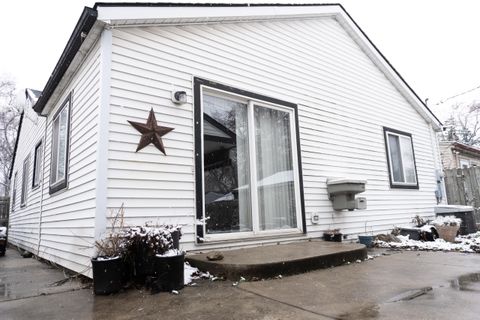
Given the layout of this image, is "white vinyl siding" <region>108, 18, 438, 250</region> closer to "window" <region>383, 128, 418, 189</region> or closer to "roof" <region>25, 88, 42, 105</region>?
"window" <region>383, 128, 418, 189</region>

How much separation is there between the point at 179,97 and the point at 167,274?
217 centimetres

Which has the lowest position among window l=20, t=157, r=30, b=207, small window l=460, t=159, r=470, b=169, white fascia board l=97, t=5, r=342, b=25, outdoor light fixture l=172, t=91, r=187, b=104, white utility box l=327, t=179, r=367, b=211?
white utility box l=327, t=179, r=367, b=211

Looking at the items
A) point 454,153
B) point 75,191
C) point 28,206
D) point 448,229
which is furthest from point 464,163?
point 28,206

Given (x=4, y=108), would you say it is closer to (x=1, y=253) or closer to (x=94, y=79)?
(x=1, y=253)

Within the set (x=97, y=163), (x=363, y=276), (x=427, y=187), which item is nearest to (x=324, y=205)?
(x=363, y=276)

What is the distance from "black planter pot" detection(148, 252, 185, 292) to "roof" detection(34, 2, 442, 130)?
266 cm

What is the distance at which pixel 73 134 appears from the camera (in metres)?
4.41

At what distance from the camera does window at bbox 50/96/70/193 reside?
4.69 m

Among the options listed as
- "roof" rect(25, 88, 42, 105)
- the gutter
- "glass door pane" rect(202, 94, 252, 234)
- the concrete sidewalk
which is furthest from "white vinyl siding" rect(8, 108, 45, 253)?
"glass door pane" rect(202, 94, 252, 234)

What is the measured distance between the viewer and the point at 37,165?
23.2 feet

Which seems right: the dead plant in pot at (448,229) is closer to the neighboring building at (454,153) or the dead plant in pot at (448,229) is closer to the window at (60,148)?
the window at (60,148)

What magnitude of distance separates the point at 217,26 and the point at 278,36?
141 cm

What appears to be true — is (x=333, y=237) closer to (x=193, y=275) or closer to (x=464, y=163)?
(x=193, y=275)

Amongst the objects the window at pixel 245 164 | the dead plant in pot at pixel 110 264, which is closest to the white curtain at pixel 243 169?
the window at pixel 245 164
